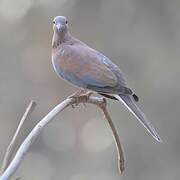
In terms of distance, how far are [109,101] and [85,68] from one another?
5080mm

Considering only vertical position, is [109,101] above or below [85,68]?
below

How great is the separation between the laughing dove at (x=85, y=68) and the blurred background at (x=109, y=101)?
461 centimetres

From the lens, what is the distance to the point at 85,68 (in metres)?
3.63

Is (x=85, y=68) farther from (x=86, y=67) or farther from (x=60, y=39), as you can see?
(x=60, y=39)

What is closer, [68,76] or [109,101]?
[68,76]

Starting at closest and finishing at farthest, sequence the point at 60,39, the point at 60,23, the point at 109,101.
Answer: the point at 60,23 < the point at 60,39 < the point at 109,101

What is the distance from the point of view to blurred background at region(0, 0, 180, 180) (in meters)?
8.71

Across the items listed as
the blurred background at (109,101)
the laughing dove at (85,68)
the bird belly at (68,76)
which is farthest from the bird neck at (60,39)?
the blurred background at (109,101)

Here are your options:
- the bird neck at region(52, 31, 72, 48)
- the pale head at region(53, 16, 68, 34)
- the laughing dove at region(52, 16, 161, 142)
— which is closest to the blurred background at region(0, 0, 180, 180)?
the bird neck at region(52, 31, 72, 48)

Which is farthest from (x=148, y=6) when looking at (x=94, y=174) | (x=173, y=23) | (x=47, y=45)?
(x=94, y=174)

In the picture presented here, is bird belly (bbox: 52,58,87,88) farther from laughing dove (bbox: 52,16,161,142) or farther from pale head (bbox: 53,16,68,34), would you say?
pale head (bbox: 53,16,68,34)

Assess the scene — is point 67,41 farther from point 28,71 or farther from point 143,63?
point 28,71

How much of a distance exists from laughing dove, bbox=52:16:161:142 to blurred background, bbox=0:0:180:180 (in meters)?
4.61

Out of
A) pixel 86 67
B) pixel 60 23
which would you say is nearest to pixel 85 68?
pixel 86 67
